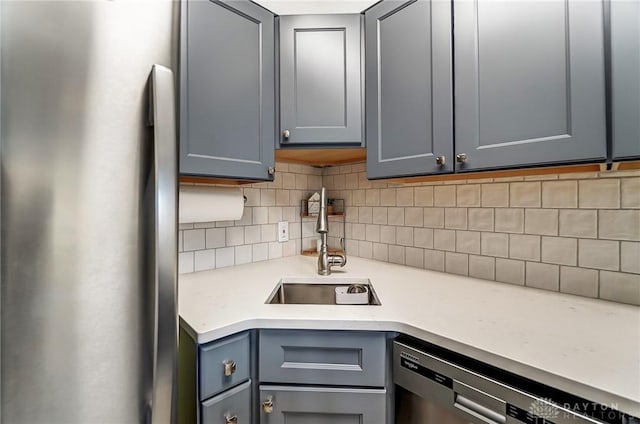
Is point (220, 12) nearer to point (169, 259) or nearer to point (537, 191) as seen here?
point (169, 259)

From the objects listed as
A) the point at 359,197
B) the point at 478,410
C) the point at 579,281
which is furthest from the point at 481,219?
the point at 478,410

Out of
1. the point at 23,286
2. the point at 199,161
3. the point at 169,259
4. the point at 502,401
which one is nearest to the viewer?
the point at 23,286

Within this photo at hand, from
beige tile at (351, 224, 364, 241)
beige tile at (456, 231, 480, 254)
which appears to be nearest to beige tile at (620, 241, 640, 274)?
beige tile at (456, 231, 480, 254)

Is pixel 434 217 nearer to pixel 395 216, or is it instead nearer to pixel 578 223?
pixel 395 216

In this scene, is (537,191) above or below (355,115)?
below

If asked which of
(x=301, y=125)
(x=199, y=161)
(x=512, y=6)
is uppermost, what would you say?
(x=512, y=6)

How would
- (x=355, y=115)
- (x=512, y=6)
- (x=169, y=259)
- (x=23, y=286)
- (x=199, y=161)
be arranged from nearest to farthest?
(x=23, y=286) → (x=169, y=259) → (x=512, y=6) → (x=199, y=161) → (x=355, y=115)

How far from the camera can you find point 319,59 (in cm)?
134

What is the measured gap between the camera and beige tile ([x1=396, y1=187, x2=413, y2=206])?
1.58m

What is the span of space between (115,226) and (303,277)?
0.97 meters

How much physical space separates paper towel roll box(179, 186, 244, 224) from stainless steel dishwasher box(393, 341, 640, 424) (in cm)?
95

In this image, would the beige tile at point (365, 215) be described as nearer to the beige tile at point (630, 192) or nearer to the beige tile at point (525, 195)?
the beige tile at point (525, 195)

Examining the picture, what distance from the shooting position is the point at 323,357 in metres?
0.91

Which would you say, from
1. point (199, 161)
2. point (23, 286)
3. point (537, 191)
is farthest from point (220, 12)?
point (537, 191)
